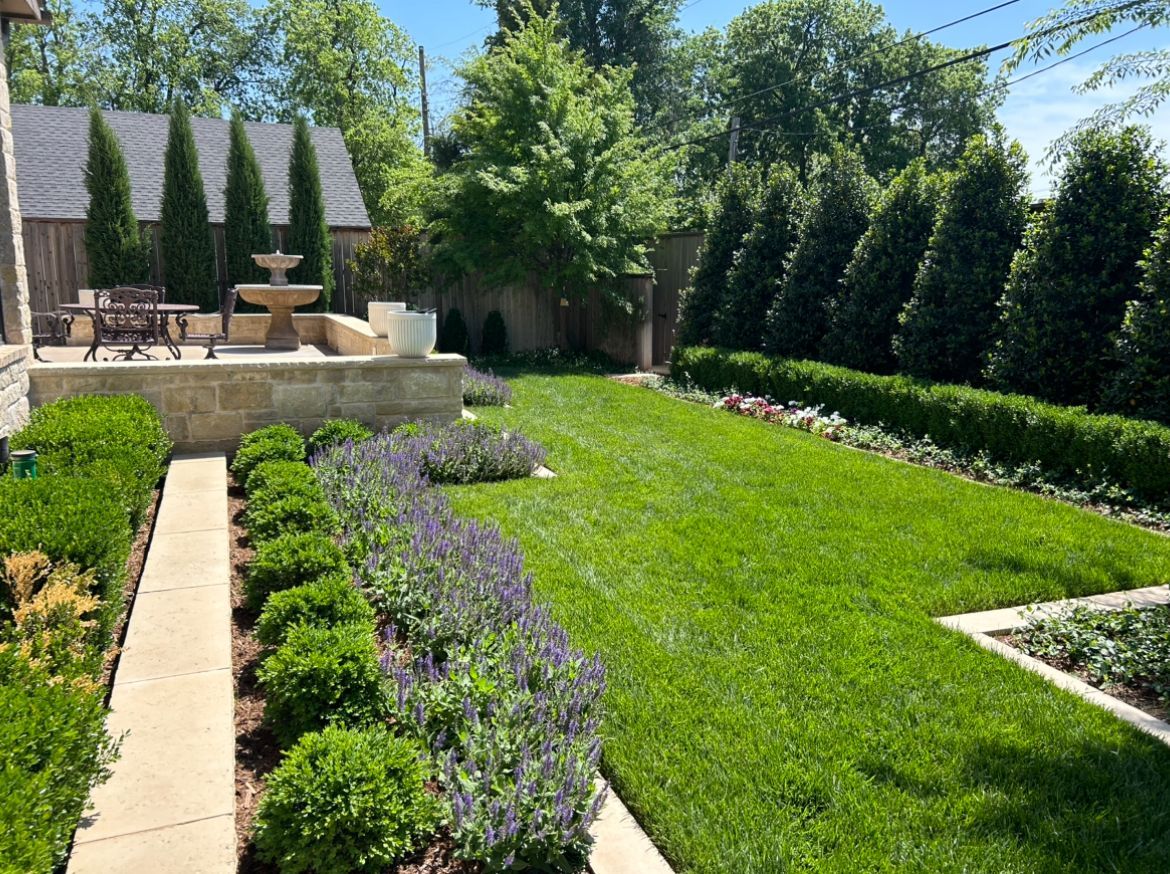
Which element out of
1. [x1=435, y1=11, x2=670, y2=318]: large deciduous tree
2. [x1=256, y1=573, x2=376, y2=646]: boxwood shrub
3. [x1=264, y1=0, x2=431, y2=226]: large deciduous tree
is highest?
[x1=264, y1=0, x2=431, y2=226]: large deciduous tree

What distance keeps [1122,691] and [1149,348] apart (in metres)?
4.12

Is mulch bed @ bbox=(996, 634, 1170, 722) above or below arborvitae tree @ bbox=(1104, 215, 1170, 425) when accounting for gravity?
below

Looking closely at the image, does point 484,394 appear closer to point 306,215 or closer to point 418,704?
point 418,704

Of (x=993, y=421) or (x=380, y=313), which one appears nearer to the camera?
(x=993, y=421)

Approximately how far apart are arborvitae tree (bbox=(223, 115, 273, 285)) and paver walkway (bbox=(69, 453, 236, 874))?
12.7 meters

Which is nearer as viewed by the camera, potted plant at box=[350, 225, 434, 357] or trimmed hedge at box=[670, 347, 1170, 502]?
trimmed hedge at box=[670, 347, 1170, 502]

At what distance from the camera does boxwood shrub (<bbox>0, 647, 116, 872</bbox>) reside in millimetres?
1643

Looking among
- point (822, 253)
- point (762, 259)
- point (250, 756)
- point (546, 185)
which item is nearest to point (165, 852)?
point (250, 756)

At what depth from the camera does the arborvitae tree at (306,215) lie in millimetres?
15789

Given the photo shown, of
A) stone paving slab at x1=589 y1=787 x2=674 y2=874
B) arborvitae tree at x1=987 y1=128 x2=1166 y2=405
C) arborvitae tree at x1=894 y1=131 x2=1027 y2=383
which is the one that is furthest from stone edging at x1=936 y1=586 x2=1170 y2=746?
arborvitae tree at x1=894 y1=131 x2=1027 y2=383

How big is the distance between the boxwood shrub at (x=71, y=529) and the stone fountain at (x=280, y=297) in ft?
22.5

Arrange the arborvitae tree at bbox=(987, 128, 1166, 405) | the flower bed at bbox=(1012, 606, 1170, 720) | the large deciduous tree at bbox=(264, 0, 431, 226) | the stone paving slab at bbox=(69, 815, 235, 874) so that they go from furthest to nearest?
the large deciduous tree at bbox=(264, 0, 431, 226) → the arborvitae tree at bbox=(987, 128, 1166, 405) → the flower bed at bbox=(1012, 606, 1170, 720) → the stone paving slab at bbox=(69, 815, 235, 874)

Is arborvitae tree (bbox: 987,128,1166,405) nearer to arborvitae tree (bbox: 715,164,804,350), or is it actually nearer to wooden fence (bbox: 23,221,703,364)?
arborvitae tree (bbox: 715,164,804,350)

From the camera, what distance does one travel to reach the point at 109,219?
46.9 ft
